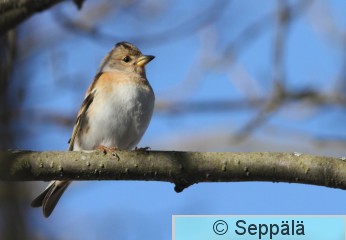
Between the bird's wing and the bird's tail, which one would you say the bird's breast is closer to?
the bird's wing

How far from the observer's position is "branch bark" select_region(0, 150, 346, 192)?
2809 mm

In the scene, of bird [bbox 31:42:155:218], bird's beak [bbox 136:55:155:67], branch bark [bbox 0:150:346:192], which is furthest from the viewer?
bird's beak [bbox 136:55:155:67]

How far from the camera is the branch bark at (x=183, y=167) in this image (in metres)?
2.81

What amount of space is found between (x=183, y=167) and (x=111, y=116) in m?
1.34

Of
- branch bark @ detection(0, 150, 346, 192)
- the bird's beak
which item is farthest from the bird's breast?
branch bark @ detection(0, 150, 346, 192)

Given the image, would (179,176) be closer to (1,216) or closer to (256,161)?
(256,161)

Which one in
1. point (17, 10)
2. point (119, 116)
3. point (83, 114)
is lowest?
point (119, 116)

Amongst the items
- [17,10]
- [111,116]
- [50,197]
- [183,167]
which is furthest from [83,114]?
[183,167]

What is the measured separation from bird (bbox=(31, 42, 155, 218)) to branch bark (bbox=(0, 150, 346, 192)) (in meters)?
1.00

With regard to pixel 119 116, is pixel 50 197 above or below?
below

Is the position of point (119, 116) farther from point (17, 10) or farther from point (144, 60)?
point (17, 10)

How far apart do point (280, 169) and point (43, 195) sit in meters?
1.64

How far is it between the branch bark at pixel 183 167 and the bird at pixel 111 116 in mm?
1003

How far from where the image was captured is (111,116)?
4090 mm
